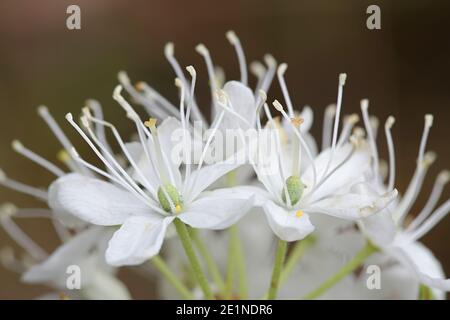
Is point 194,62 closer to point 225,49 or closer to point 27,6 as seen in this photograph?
point 225,49

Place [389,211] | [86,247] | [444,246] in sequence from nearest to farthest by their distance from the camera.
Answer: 1. [389,211]
2. [86,247]
3. [444,246]

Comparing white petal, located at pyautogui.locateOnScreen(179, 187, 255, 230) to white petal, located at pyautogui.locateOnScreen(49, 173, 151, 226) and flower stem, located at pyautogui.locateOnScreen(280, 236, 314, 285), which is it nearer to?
white petal, located at pyautogui.locateOnScreen(49, 173, 151, 226)

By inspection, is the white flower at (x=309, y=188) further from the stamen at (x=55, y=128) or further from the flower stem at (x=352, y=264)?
the stamen at (x=55, y=128)

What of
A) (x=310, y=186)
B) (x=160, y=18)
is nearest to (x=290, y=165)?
(x=310, y=186)

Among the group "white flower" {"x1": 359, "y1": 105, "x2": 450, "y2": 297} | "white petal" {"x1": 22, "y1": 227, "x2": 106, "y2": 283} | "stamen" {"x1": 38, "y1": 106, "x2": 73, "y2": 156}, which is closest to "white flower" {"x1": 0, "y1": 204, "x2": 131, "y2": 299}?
"white petal" {"x1": 22, "y1": 227, "x2": 106, "y2": 283}

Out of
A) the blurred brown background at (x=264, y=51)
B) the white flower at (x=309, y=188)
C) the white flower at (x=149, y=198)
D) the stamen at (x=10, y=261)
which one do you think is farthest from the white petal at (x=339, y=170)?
the blurred brown background at (x=264, y=51)

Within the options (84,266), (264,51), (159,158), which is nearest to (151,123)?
(159,158)
